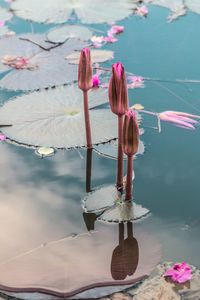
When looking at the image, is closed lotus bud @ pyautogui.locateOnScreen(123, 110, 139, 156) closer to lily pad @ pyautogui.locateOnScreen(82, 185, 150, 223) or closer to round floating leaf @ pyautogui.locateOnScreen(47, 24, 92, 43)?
lily pad @ pyautogui.locateOnScreen(82, 185, 150, 223)

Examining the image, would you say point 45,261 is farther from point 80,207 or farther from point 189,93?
point 189,93

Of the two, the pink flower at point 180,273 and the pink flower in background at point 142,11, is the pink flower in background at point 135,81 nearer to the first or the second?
the pink flower in background at point 142,11

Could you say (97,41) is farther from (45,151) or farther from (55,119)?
(45,151)

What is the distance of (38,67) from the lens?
3.28 m

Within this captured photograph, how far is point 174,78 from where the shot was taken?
3082 mm

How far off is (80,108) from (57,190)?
64cm

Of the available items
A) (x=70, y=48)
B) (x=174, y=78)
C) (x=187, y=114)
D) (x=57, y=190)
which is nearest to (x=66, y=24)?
(x=70, y=48)

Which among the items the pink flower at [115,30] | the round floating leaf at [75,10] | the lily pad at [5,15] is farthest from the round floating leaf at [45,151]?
the lily pad at [5,15]

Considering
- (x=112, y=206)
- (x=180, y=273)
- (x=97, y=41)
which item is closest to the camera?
(x=180, y=273)

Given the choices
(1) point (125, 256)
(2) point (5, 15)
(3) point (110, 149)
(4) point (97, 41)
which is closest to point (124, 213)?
(1) point (125, 256)

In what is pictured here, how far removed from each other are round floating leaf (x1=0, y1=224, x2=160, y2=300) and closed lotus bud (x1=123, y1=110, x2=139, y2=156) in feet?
1.04

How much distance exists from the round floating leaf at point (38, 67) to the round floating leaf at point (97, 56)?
4cm

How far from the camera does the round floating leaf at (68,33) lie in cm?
365

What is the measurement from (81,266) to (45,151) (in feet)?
2.68
